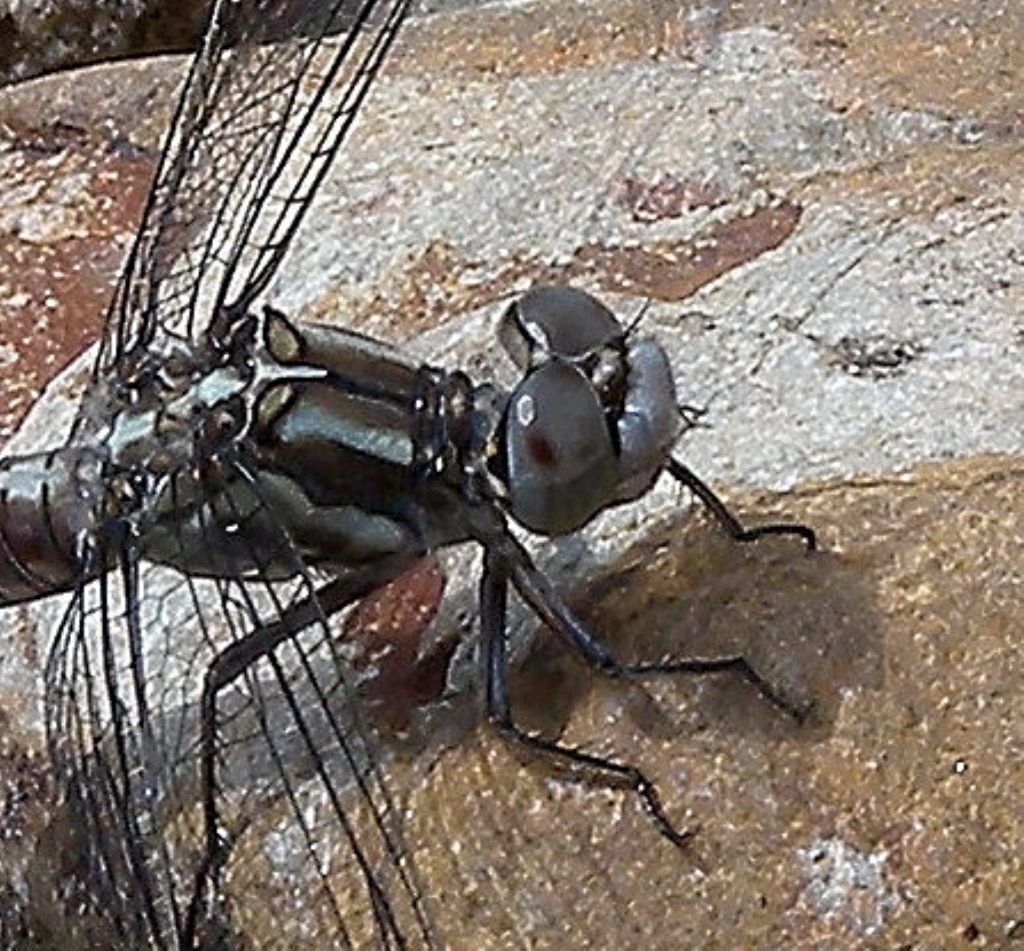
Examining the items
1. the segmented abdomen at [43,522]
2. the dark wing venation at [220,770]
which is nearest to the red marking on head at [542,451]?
the dark wing venation at [220,770]

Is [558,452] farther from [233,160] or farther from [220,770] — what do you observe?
[233,160]

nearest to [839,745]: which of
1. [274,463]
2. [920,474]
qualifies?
[920,474]

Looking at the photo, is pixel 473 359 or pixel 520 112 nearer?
pixel 473 359

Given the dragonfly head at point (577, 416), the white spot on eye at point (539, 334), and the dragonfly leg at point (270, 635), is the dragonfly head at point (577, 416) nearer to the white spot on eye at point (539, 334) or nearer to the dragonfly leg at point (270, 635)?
the white spot on eye at point (539, 334)

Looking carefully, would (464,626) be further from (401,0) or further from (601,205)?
(401,0)

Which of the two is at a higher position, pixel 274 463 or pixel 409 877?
pixel 274 463

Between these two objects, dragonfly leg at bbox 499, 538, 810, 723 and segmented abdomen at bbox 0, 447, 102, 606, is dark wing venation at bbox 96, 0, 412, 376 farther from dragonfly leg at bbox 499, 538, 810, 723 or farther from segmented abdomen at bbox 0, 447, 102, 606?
dragonfly leg at bbox 499, 538, 810, 723

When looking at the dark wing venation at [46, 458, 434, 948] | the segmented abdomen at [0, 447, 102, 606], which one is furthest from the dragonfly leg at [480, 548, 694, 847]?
the segmented abdomen at [0, 447, 102, 606]

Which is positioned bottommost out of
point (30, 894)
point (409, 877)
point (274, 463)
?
point (30, 894)
